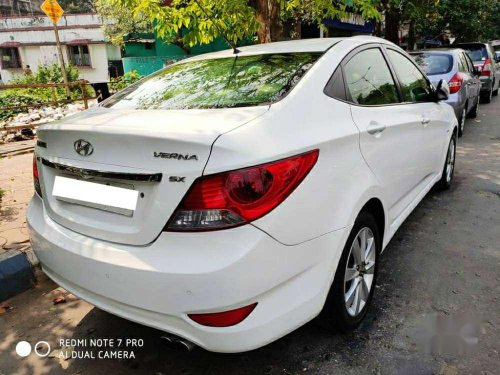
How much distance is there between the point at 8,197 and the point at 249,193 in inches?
168

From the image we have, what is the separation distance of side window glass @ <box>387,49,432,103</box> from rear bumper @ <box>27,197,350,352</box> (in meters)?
1.78

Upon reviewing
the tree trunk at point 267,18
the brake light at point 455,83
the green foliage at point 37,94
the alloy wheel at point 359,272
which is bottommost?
the green foliage at point 37,94

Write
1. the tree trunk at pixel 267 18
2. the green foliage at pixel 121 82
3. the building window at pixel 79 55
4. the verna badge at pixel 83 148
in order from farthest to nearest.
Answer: the building window at pixel 79 55, the green foliage at pixel 121 82, the tree trunk at pixel 267 18, the verna badge at pixel 83 148

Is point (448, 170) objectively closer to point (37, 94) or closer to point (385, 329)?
point (385, 329)

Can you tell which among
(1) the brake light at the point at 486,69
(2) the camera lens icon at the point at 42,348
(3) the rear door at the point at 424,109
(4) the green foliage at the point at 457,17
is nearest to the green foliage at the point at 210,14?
(3) the rear door at the point at 424,109

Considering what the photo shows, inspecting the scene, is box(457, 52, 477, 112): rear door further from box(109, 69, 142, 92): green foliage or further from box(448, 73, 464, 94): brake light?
box(109, 69, 142, 92): green foliage

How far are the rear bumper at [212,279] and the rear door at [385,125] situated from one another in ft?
2.30

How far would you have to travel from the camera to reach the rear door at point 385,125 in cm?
236

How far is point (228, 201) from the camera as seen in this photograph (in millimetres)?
1622

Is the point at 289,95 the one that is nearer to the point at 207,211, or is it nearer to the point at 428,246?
the point at 207,211

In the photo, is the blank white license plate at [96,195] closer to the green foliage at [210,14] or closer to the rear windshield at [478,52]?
the green foliage at [210,14]

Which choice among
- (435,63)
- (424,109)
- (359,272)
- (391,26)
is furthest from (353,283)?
(391,26)

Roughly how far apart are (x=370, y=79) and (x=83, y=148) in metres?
→ 1.80

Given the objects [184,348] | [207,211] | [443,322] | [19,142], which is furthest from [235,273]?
[19,142]
